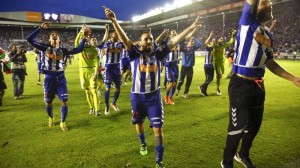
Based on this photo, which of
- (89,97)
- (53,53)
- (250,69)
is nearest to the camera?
(250,69)

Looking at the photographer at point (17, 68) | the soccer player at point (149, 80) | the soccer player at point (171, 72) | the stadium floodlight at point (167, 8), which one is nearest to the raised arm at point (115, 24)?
the soccer player at point (149, 80)

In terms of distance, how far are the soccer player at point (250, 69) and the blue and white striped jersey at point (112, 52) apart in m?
5.50

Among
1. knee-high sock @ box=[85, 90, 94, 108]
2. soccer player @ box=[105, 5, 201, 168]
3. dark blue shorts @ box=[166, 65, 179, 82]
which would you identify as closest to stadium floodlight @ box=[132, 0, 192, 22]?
dark blue shorts @ box=[166, 65, 179, 82]

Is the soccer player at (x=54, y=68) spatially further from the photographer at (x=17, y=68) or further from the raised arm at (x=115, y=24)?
the photographer at (x=17, y=68)

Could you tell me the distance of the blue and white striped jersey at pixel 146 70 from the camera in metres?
4.40

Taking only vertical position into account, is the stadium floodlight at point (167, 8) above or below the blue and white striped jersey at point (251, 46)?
above

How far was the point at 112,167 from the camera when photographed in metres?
4.59

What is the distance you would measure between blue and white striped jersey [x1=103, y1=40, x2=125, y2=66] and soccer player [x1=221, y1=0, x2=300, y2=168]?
5.50 meters

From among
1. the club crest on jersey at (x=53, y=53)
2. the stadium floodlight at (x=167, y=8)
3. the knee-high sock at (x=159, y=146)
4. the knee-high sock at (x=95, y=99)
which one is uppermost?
the stadium floodlight at (x=167, y=8)

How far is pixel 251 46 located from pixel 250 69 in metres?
0.33

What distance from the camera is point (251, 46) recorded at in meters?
3.66

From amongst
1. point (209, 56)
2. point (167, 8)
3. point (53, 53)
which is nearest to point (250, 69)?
point (53, 53)

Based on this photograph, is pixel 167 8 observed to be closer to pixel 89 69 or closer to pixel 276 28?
pixel 276 28

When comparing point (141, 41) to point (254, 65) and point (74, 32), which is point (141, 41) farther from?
point (74, 32)
